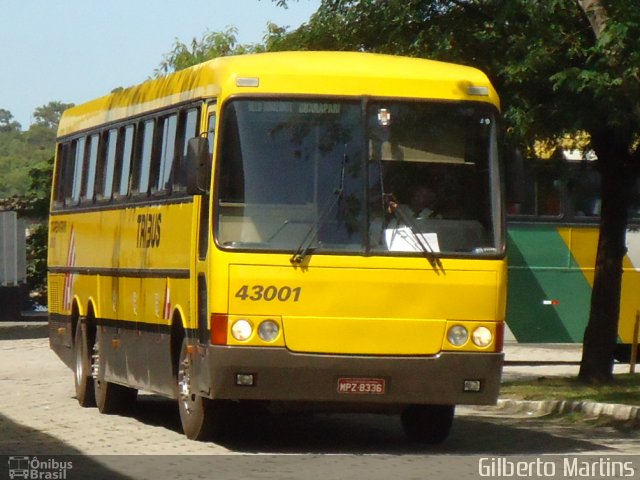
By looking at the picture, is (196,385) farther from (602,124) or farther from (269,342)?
(602,124)

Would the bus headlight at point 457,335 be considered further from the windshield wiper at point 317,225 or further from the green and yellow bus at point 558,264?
the green and yellow bus at point 558,264

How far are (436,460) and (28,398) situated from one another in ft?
27.0

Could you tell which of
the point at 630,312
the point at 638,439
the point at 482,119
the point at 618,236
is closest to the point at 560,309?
the point at 630,312

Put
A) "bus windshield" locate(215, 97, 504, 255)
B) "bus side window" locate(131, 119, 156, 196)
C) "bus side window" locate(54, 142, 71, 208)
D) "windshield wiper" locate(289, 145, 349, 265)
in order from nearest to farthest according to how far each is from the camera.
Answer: "windshield wiper" locate(289, 145, 349, 265), "bus windshield" locate(215, 97, 504, 255), "bus side window" locate(131, 119, 156, 196), "bus side window" locate(54, 142, 71, 208)

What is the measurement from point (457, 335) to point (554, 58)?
22.9ft

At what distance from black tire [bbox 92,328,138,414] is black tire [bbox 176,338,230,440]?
333 cm

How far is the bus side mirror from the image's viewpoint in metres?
13.6

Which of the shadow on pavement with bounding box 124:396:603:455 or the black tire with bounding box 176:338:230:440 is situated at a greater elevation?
the black tire with bounding box 176:338:230:440

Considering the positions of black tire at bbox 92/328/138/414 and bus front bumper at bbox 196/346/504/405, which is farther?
black tire at bbox 92/328/138/414

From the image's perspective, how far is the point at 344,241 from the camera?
13.6m

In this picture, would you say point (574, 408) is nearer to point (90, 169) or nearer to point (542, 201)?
point (90, 169)

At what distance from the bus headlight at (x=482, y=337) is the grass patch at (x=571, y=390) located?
5.18 m

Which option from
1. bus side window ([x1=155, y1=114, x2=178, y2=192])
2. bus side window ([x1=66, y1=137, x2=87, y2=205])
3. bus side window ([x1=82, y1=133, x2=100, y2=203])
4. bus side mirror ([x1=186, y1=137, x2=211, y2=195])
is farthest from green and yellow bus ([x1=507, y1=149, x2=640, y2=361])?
bus side mirror ([x1=186, y1=137, x2=211, y2=195])

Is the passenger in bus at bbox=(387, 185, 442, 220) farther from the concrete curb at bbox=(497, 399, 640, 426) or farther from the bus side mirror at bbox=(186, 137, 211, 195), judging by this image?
the concrete curb at bbox=(497, 399, 640, 426)
